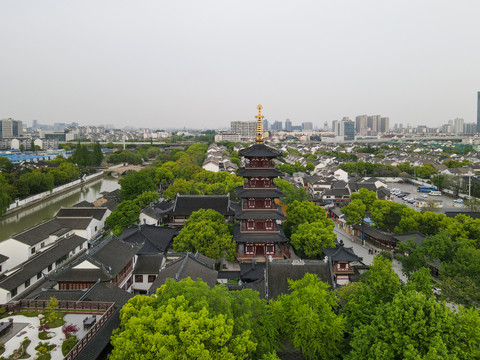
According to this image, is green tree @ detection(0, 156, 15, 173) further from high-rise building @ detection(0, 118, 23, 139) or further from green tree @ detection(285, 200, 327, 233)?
high-rise building @ detection(0, 118, 23, 139)

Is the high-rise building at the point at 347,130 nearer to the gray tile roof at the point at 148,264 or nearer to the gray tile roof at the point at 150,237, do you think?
the gray tile roof at the point at 150,237

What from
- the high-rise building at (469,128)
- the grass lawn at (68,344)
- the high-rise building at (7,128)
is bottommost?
the grass lawn at (68,344)

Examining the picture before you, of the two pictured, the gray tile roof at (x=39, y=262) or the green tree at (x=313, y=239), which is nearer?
the gray tile roof at (x=39, y=262)

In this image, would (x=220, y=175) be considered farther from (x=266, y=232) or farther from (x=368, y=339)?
(x=368, y=339)

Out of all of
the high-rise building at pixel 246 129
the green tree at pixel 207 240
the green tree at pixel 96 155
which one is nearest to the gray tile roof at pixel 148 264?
the green tree at pixel 207 240

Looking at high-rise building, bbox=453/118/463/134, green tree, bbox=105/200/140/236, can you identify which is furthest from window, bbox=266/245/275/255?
high-rise building, bbox=453/118/463/134

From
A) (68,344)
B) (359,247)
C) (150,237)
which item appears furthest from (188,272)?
(359,247)

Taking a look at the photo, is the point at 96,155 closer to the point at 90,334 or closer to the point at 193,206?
the point at 193,206
